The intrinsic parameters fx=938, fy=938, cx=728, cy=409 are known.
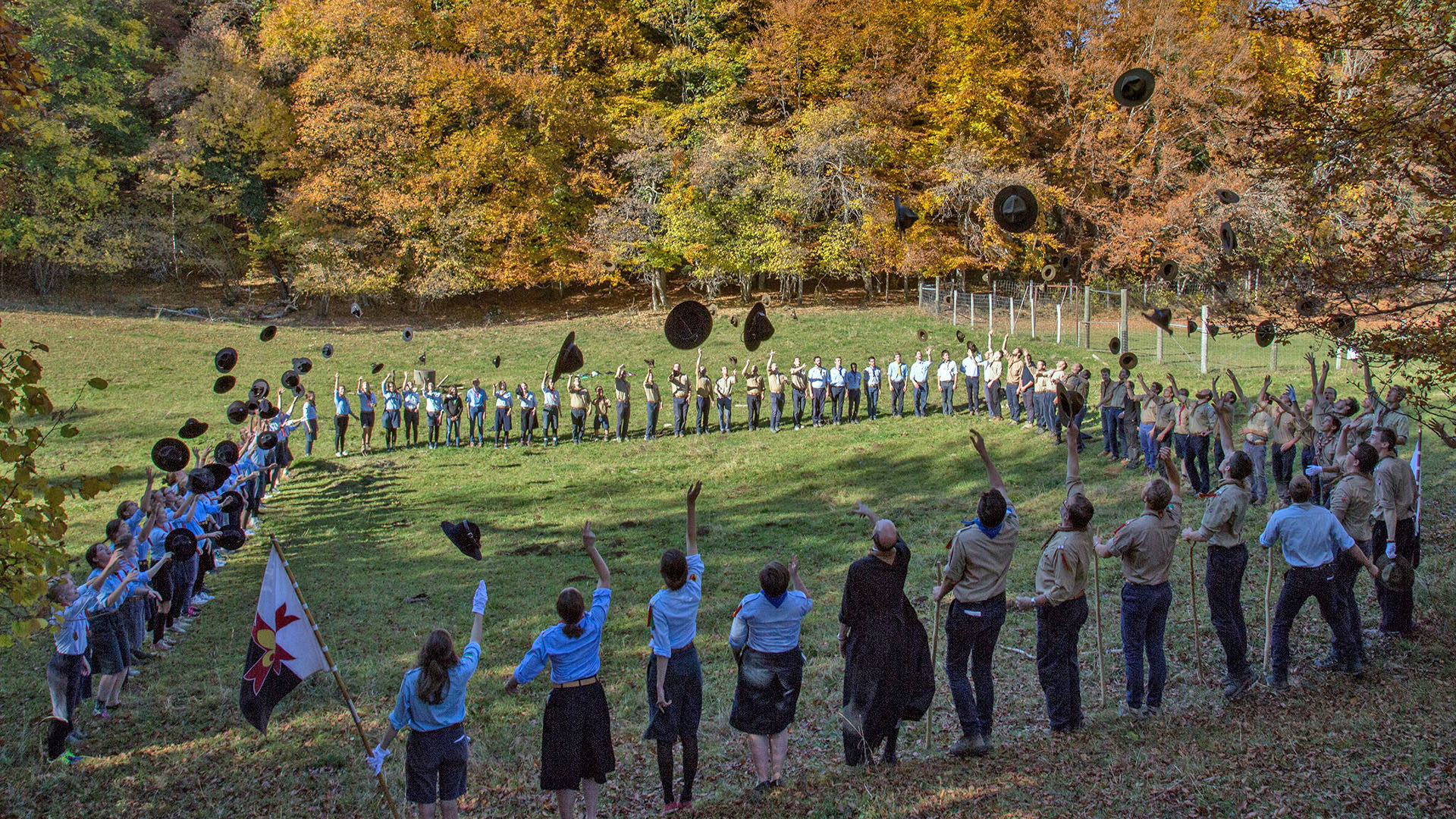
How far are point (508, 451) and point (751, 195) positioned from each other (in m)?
18.7

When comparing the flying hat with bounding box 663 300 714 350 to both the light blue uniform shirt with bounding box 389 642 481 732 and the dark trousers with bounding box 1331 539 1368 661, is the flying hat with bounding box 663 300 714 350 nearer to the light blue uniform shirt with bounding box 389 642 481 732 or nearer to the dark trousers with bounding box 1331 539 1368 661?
the dark trousers with bounding box 1331 539 1368 661

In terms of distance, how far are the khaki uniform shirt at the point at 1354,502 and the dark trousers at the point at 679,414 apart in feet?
51.1

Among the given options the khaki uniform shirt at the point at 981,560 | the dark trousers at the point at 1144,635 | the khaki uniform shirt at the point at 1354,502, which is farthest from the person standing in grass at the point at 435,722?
the khaki uniform shirt at the point at 1354,502

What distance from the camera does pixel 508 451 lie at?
846 inches

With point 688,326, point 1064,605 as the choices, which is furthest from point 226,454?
point 1064,605

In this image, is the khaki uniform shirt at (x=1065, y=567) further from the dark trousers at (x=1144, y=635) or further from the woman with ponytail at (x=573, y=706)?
the woman with ponytail at (x=573, y=706)

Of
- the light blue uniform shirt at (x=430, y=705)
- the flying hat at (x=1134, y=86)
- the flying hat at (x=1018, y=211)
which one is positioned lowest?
the light blue uniform shirt at (x=430, y=705)

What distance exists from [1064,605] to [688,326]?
11.6m

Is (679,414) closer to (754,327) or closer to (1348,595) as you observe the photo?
(754,327)

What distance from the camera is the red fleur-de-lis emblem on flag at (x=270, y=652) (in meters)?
5.95

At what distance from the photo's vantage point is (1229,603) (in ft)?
23.1

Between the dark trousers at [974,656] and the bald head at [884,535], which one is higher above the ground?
the bald head at [884,535]

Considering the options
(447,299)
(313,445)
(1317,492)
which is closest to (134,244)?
(447,299)

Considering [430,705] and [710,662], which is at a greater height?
[430,705]
